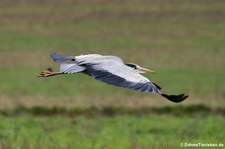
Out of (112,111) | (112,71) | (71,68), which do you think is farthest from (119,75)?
(112,111)

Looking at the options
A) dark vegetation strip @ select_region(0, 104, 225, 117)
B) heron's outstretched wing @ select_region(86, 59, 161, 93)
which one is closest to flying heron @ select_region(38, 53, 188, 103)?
heron's outstretched wing @ select_region(86, 59, 161, 93)

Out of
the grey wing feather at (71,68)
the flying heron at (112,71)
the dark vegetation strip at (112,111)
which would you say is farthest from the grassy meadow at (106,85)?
the grey wing feather at (71,68)

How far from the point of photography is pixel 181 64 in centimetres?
2475

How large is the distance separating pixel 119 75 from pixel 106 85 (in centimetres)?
1364

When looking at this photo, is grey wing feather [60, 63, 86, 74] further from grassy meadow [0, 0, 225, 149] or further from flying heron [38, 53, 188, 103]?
grassy meadow [0, 0, 225, 149]

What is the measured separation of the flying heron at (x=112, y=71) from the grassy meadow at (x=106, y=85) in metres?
1.16

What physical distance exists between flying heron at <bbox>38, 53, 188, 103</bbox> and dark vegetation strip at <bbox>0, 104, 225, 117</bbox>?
8.27m

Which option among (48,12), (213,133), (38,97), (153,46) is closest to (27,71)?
(38,97)

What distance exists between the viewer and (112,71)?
7469mm

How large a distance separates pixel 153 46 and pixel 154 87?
69.8 feet

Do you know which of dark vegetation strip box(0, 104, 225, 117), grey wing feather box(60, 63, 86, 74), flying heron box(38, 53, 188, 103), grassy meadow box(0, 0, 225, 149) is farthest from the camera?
dark vegetation strip box(0, 104, 225, 117)

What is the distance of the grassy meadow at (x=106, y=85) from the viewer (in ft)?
45.6

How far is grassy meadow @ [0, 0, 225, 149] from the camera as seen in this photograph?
45.6ft

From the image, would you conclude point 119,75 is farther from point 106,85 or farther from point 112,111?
point 106,85
